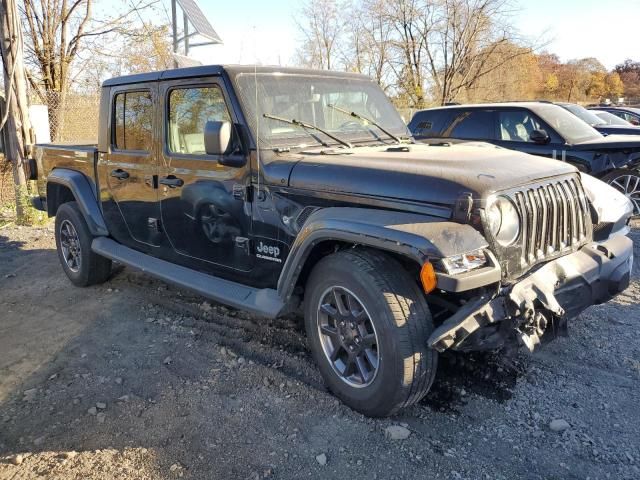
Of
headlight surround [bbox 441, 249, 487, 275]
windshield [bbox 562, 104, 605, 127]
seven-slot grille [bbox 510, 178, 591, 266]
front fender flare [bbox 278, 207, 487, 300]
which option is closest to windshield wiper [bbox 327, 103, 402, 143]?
front fender flare [bbox 278, 207, 487, 300]

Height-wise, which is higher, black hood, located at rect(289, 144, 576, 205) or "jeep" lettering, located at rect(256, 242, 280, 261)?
black hood, located at rect(289, 144, 576, 205)

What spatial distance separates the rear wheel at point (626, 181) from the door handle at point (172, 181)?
614cm

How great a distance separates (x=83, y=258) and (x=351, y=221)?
349cm

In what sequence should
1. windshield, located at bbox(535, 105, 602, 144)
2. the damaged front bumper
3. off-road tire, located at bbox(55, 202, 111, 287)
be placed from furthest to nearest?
windshield, located at bbox(535, 105, 602, 144) < off-road tire, located at bbox(55, 202, 111, 287) < the damaged front bumper

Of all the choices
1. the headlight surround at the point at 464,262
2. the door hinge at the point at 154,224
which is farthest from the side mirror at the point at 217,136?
the headlight surround at the point at 464,262

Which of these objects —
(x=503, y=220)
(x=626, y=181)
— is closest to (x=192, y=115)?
(x=503, y=220)

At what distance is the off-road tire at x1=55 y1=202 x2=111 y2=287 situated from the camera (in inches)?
207

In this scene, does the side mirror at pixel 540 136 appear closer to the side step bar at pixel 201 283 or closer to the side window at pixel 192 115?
the side window at pixel 192 115

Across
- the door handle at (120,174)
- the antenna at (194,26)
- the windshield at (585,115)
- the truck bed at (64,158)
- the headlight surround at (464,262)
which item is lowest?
the headlight surround at (464,262)

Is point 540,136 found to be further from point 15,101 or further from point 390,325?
point 15,101

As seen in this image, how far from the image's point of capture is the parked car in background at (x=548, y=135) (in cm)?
751

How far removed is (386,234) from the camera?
8.78 ft

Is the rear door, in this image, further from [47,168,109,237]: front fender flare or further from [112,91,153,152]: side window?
[47,168,109,237]: front fender flare

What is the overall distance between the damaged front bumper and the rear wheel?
497 cm
